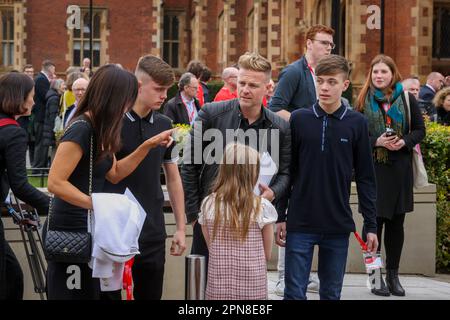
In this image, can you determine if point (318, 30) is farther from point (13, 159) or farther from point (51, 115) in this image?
point (51, 115)

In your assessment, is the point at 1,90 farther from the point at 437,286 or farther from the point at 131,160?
the point at 437,286

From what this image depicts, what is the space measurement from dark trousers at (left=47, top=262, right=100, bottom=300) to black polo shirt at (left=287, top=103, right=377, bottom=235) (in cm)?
Answer: 153

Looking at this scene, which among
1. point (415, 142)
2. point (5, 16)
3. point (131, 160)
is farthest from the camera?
point (5, 16)

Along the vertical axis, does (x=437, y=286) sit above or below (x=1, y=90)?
below

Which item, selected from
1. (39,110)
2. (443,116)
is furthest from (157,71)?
(39,110)

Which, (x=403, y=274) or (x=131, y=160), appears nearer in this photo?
(x=131, y=160)

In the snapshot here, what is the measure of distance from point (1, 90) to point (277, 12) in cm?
2765

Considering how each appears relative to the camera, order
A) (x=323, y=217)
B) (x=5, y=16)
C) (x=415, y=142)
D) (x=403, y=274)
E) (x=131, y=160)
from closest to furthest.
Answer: (x=131, y=160)
(x=323, y=217)
(x=415, y=142)
(x=403, y=274)
(x=5, y=16)

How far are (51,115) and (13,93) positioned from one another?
937 centimetres

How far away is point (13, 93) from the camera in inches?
226

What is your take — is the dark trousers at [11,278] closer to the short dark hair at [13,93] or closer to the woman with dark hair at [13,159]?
the woman with dark hair at [13,159]

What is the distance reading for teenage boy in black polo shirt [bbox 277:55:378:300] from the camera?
572 cm

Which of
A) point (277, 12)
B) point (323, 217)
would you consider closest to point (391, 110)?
point (323, 217)
